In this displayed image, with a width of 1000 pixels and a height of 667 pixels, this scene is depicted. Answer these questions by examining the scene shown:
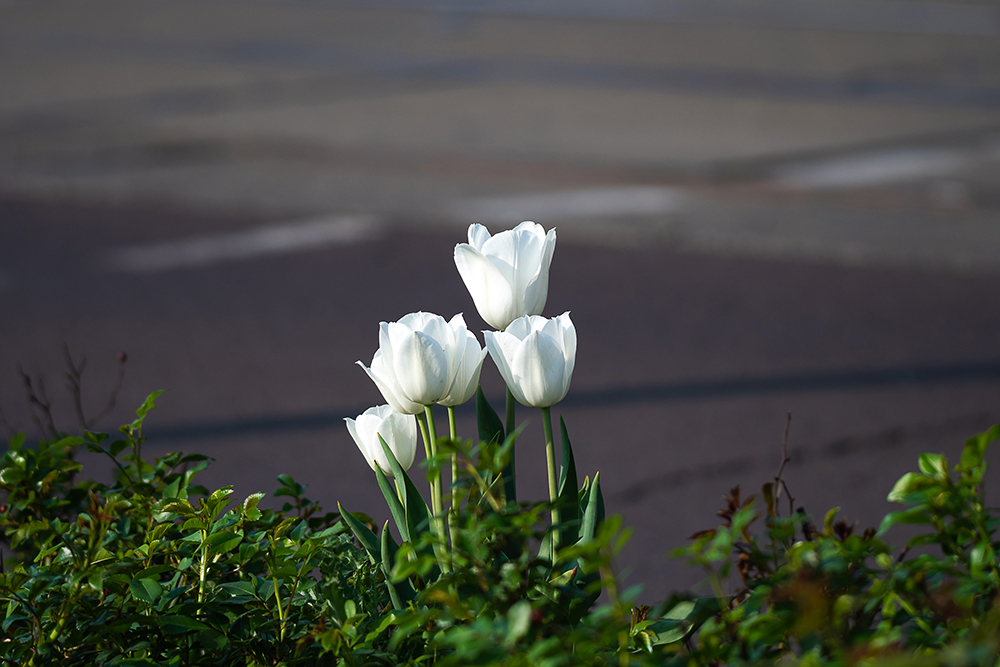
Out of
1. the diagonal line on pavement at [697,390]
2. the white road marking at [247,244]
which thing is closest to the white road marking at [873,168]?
the diagonal line on pavement at [697,390]

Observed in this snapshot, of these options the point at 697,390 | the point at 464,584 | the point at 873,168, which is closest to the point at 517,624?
the point at 464,584

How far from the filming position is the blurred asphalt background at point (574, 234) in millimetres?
4578

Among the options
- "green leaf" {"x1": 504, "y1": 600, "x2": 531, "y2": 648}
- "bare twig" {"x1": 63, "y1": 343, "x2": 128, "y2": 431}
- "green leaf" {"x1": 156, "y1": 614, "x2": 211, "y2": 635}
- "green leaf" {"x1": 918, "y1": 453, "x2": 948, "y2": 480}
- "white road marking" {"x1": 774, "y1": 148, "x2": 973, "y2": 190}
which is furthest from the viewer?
"white road marking" {"x1": 774, "y1": 148, "x2": 973, "y2": 190}

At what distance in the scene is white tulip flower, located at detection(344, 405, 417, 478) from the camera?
1.54 metres

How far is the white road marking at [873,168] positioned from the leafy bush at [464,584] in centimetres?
645

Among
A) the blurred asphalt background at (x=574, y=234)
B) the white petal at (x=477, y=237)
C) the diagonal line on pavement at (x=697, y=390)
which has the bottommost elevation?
the diagonal line on pavement at (x=697, y=390)

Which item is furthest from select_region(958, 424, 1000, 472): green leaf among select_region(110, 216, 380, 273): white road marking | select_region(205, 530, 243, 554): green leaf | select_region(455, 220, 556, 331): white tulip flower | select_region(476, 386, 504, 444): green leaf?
select_region(110, 216, 380, 273): white road marking

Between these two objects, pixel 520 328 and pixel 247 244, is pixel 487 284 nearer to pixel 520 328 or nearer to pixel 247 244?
pixel 520 328

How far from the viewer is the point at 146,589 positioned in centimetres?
138

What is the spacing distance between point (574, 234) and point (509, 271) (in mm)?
5479

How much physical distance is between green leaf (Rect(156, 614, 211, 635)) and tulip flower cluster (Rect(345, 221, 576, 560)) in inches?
12.6

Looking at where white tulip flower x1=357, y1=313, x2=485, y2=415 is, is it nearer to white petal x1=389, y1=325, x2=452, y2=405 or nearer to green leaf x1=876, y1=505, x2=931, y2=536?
white petal x1=389, y1=325, x2=452, y2=405

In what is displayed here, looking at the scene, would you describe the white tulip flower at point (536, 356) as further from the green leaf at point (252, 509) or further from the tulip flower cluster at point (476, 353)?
the green leaf at point (252, 509)

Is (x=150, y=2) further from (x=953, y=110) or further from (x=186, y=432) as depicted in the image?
(x=186, y=432)
